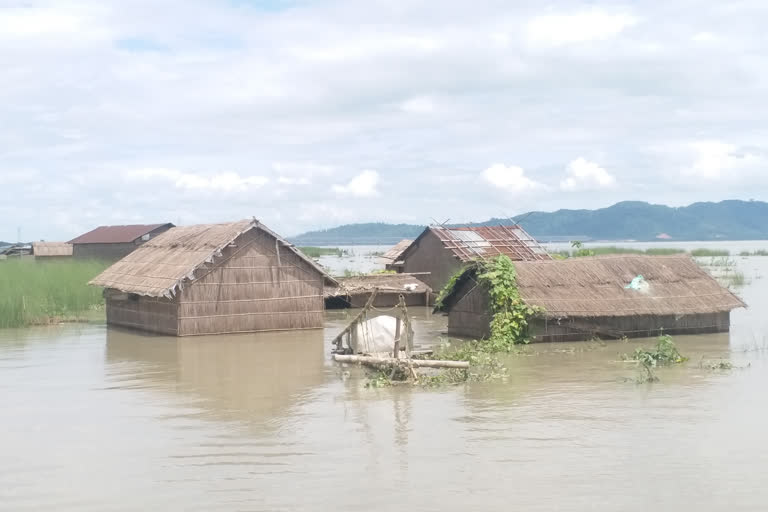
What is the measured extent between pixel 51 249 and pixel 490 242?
2246 centimetres

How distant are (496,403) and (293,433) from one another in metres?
3.09

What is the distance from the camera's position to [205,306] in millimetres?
19469

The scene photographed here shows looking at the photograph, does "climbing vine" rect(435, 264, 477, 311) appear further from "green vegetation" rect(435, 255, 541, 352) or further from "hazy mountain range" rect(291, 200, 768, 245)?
"hazy mountain range" rect(291, 200, 768, 245)

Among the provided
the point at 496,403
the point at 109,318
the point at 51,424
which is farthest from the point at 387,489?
the point at 109,318

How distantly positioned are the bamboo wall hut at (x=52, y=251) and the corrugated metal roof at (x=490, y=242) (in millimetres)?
19694

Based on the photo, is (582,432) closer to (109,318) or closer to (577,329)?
(577,329)

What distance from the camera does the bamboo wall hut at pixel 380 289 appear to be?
2699cm

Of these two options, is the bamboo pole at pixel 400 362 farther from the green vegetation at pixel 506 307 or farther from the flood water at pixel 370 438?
the green vegetation at pixel 506 307

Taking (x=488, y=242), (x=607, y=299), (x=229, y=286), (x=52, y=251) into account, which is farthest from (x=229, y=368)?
(x=52, y=251)

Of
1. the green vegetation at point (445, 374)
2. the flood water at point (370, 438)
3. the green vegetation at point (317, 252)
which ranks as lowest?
the flood water at point (370, 438)

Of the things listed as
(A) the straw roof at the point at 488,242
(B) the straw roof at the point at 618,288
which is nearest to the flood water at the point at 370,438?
(B) the straw roof at the point at 618,288

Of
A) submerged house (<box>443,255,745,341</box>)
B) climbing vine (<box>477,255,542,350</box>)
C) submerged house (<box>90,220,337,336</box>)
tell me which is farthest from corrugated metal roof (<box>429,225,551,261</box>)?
climbing vine (<box>477,255,542,350</box>)

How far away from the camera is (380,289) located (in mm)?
26969

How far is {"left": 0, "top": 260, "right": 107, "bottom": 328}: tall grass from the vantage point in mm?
21844
